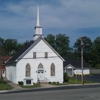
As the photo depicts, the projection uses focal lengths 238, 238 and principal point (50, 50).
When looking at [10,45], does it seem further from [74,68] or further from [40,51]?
[40,51]

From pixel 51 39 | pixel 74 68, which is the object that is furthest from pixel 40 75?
pixel 51 39

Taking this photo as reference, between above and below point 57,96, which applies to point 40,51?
above

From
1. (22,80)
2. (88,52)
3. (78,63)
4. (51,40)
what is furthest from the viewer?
(88,52)

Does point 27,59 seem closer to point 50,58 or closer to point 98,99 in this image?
point 50,58

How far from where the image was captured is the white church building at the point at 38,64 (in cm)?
4391

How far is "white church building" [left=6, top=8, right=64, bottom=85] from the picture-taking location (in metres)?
43.9

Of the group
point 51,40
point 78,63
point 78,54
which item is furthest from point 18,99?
point 78,54

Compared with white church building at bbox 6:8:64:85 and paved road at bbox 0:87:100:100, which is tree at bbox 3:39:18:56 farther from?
paved road at bbox 0:87:100:100

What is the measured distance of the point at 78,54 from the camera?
395ft

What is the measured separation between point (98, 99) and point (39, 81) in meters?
26.6

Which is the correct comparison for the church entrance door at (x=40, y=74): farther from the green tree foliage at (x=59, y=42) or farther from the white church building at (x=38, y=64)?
the green tree foliage at (x=59, y=42)

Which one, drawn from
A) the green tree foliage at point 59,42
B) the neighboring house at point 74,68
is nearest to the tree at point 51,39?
the green tree foliage at point 59,42

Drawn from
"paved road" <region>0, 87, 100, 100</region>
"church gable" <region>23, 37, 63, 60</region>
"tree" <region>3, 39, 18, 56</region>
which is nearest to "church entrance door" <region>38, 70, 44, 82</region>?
"church gable" <region>23, 37, 63, 60</region>

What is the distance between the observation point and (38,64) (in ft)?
147
